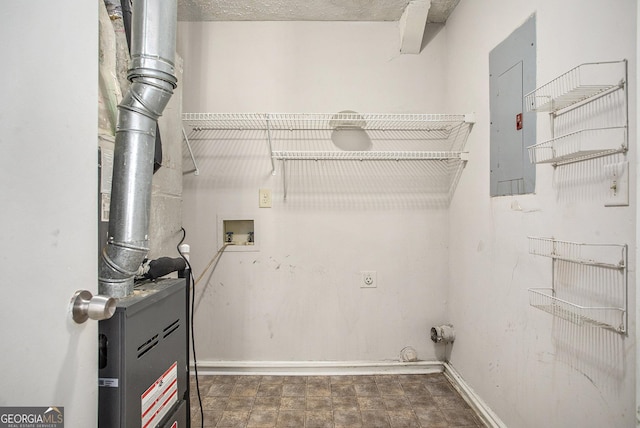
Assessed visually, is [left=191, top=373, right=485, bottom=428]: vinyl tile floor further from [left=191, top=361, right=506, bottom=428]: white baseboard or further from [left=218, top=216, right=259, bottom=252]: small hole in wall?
[left=218, top=216, right=259, bottom=252]: small hole in wall

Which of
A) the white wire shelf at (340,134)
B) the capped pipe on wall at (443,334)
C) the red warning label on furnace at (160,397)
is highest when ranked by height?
the white wire shelf at (340,134)

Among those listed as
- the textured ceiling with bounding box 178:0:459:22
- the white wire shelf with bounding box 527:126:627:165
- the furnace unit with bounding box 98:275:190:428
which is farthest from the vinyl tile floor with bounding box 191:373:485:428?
the textured ceiling with bounding box 178:0:459:22

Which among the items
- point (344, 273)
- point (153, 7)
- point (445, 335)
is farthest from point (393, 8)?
point (445, 335)

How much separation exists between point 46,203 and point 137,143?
0.35 metres

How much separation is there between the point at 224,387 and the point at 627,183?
220 centimetres

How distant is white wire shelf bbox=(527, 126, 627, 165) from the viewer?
938 millimetres

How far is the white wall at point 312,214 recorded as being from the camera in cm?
215

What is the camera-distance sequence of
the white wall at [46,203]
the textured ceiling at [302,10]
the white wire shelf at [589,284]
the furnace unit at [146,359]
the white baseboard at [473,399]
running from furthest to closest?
the textured ceiling at [302,10], the white baseboard at [473,399], the white wire shelf at [589,284], the furnace unit at [146,359], the white wall at [46,203]

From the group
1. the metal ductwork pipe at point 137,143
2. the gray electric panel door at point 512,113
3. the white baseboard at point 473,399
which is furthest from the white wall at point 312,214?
the metal ductwork pipe at point 137,143

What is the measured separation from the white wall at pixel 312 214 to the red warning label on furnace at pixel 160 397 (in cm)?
119

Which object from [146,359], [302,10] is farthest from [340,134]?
[146,359]

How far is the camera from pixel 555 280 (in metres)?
1.18

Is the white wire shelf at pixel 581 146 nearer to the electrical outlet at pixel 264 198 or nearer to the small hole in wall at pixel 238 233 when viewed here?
the electrical outlet at pixel 264 198

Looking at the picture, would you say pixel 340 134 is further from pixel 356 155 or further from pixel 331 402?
pixel 331 402
